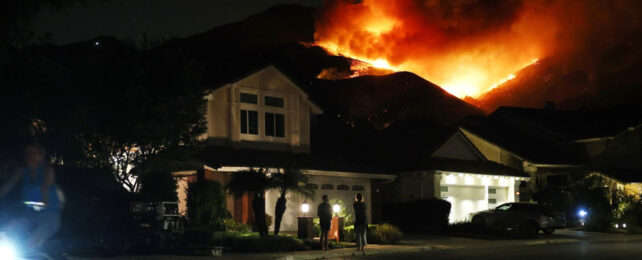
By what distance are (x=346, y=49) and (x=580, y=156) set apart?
111m

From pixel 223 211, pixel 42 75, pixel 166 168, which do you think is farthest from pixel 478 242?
pixel 42 75

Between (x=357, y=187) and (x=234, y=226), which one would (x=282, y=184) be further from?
(x=357, y=187)

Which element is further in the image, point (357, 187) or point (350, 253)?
point (357, 187)

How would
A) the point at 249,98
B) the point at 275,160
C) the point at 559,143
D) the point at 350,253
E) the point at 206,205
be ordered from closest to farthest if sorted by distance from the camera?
the point at 350,253
the point at 206,205
the point at 275,160
the point at 249,98
the point at 559,143

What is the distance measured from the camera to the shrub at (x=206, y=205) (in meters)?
27.8

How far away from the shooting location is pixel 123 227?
1867 centimetres

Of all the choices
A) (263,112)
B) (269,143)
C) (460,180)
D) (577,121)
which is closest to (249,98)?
(263,112)

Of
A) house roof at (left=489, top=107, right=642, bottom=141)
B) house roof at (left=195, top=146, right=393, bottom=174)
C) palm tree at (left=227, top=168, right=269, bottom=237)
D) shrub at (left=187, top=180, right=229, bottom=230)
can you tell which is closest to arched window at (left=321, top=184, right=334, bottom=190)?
house roof at (left=195, top=146, right=393, bottom=174)

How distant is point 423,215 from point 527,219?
4.51 metres

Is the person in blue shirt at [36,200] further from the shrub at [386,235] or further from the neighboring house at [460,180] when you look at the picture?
the neighboring house at [460,180]

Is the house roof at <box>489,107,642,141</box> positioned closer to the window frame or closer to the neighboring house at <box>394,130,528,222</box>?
the neighboring house at <box>394,130,528,222</box>

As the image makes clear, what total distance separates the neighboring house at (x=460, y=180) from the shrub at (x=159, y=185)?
49.2 ft

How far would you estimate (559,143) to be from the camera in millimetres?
56906

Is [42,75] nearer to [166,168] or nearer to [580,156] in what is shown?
[166,168]
